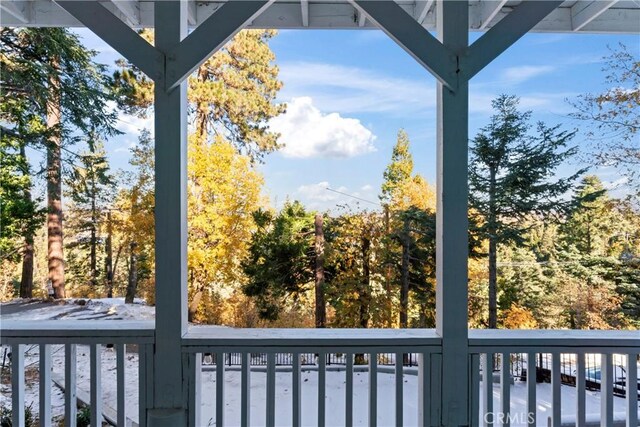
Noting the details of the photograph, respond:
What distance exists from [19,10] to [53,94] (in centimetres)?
356

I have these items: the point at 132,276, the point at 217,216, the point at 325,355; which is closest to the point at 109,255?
the point at 132,276

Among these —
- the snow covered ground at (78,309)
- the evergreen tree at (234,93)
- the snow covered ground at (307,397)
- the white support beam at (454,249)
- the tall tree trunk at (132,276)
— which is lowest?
the snow covered ground at (307,397)

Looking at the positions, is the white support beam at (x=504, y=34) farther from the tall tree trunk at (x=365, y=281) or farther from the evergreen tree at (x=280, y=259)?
the evergreen tree at (x=280, y=259)

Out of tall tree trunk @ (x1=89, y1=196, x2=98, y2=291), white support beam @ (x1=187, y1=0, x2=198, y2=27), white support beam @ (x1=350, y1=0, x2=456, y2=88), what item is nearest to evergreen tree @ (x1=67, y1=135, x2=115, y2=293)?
tall tree trunk @ (x1=89, y1=196, x2=98, y2=291)

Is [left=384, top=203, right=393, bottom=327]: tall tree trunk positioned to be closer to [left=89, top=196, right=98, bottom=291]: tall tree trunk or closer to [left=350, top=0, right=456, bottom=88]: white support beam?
[left=350, top=0, right=456, bottom=88]: white support beam

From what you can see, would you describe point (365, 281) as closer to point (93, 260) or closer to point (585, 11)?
point (93, 260)

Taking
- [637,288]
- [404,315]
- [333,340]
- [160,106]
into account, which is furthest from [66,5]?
[637,288]

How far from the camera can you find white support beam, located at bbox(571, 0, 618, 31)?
1.62 m

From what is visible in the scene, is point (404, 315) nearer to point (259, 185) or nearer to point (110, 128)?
point (259, 185)

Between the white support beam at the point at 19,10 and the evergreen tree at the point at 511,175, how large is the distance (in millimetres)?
4675

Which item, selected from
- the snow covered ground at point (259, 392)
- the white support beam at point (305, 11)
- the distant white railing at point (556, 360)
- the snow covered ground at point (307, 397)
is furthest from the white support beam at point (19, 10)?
the distant white railing at point (556, 360)

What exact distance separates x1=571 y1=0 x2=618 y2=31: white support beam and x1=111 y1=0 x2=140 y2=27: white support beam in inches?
91.2

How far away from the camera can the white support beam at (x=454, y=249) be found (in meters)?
1.21

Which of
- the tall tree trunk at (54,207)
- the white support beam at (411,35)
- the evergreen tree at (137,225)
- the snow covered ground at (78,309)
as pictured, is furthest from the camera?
the tall tree trunk at (54,207)
